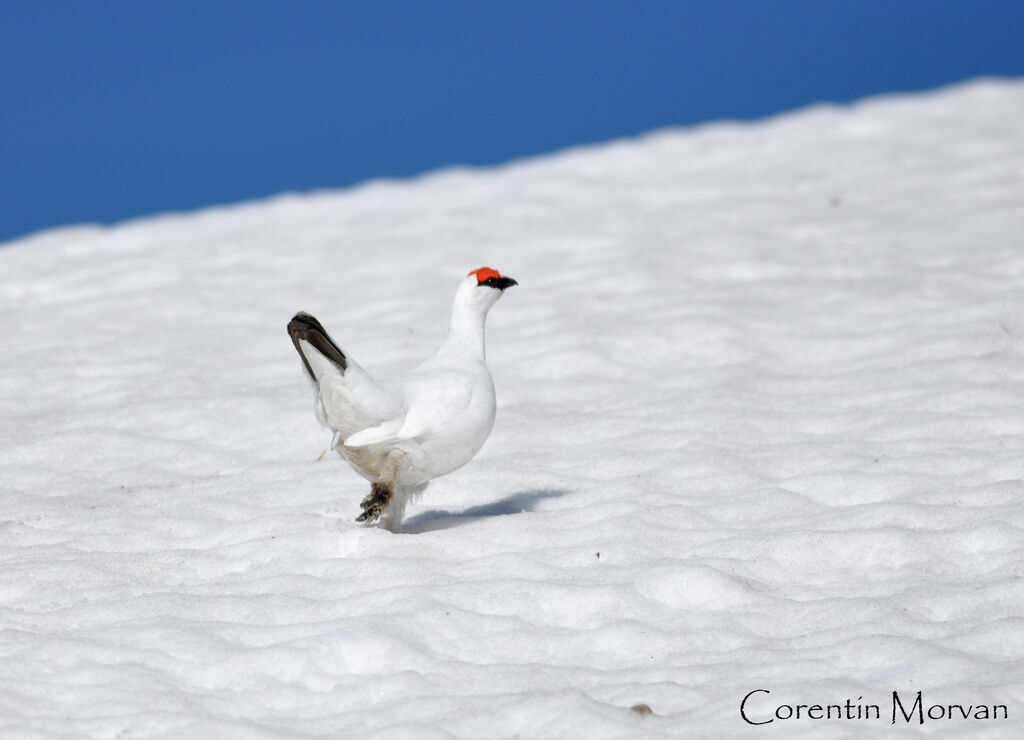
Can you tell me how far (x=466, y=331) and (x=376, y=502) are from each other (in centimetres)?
84

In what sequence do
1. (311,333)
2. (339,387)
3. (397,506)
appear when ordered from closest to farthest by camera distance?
1. (311,333)
2. (339,387)
3. (397,506)

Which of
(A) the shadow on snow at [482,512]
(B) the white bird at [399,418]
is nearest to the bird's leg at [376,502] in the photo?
(B) the white bird at [399,418]

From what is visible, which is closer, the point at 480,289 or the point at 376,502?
the point at 376,502

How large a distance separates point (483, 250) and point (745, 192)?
2.66 m

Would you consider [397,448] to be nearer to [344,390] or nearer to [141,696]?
[344,390]

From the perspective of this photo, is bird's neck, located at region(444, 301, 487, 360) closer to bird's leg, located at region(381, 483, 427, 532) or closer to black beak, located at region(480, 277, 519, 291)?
black beak, located at region(480, 277, 519, 291)

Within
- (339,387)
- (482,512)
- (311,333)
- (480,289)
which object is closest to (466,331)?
(480,289)

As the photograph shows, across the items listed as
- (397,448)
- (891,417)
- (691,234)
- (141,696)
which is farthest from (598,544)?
(691,234)

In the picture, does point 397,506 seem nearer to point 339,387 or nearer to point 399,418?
point 399,418

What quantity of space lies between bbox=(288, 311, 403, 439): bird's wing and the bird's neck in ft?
1.86

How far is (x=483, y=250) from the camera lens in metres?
10.3

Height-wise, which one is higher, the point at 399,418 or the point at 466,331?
the point at 466,331

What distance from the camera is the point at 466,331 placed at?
4957mm

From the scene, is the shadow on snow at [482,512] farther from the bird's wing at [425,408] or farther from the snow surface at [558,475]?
the bird's wing at [425,408]
